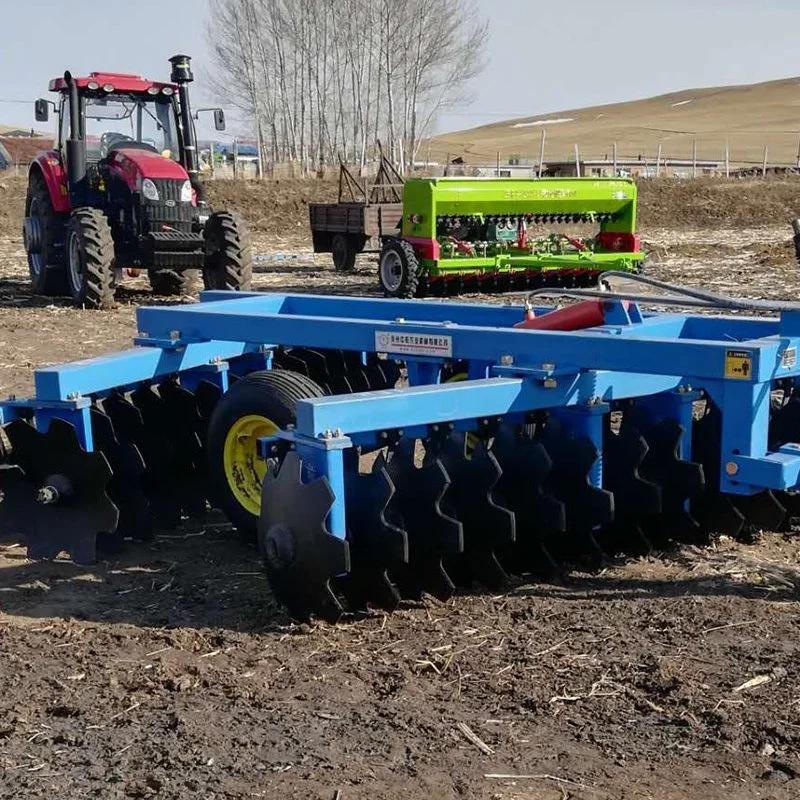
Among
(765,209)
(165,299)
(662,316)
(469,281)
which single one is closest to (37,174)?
(165,299)

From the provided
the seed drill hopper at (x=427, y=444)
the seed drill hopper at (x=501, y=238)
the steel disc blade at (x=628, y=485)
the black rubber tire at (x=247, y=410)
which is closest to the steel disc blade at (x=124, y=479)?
the seed drill hopper at (x=427, y=444)

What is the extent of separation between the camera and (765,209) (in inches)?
1228

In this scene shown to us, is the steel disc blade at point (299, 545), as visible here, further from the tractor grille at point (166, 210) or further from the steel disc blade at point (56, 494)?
the tractor grille at point (166, 210)

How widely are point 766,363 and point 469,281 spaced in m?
11.6

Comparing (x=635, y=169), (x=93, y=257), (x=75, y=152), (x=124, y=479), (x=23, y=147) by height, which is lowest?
(x=124, y=479)

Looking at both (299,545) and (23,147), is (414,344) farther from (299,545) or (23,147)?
(23,147)

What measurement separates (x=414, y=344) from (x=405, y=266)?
10096mm

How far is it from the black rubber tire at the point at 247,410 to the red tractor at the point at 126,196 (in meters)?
8.05

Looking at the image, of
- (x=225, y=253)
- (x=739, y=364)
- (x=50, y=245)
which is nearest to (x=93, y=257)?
(x=225, y=253)

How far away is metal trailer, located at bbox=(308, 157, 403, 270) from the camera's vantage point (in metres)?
17.9

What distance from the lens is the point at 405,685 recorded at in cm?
372

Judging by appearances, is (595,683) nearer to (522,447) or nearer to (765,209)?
(522,447)

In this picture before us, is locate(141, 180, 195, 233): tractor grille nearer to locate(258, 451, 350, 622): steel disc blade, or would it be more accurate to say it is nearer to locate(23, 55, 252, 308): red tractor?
locate(23, 55, 252, 308): red tractor

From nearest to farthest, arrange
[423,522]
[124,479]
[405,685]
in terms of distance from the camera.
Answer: [405,685] < [423,522] < [124,479]
